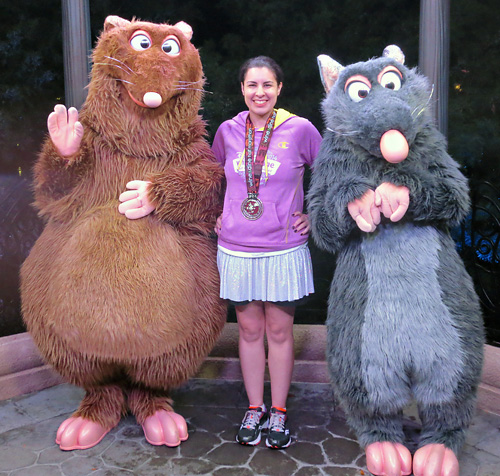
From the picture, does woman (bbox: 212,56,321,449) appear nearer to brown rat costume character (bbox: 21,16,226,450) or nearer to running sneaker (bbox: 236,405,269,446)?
running sneaker (bbox: 236,405,269,446)

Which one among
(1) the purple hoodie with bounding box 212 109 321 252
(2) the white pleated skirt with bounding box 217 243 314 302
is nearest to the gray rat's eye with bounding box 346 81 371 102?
(1) the purple hoodie with bounding box 212 109 321 252

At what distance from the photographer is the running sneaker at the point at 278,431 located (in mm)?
2512

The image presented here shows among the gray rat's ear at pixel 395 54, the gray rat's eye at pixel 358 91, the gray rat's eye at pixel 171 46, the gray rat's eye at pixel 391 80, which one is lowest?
the gray rat's eye at pixel 358 91

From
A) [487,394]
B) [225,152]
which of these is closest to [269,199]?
[225,152]

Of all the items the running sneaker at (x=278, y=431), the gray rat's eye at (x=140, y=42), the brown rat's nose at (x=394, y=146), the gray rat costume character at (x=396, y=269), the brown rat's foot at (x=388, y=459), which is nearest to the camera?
the brown rat's nose at (x=394, y=146)

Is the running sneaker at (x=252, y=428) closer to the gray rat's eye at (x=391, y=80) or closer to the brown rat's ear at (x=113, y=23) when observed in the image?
the gray rat's eye at (x=391, y=80)

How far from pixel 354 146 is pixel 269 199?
1.52 ft

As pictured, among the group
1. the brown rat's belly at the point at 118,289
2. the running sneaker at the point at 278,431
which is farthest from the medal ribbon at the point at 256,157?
the running sneaker at the point at 278,431

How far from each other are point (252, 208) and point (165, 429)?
43.8 inches

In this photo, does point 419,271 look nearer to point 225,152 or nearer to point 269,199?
point 269,199

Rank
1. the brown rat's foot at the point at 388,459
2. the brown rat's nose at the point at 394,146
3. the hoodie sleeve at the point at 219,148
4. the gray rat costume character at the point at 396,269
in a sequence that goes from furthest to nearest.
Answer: the hoodie sleeve at the point at 219,148 → the brown rat's foot at the point at 388,459 → the gray rat costume character at the point at 396,269 → the brown rat's nose at the point at 394,146

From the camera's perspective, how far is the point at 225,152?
2654 millimetres

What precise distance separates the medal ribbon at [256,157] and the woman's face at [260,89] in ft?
0.25

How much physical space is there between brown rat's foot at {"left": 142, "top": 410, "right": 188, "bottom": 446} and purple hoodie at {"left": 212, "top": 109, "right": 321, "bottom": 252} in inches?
34.2
